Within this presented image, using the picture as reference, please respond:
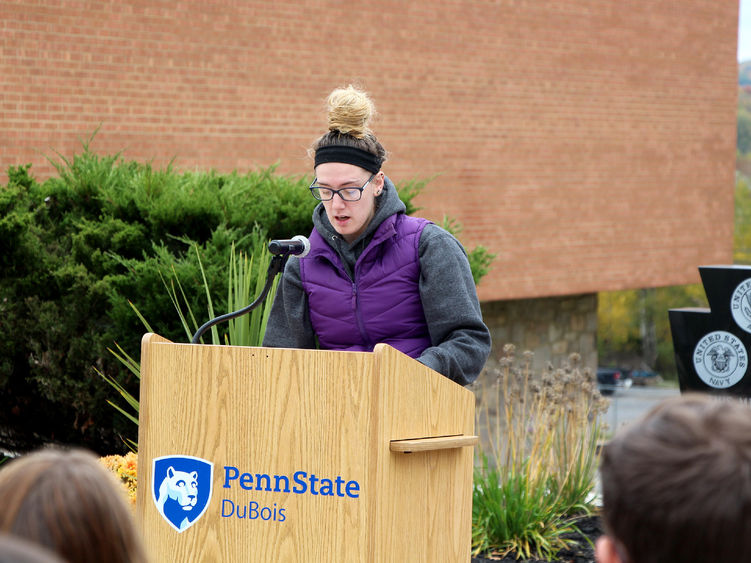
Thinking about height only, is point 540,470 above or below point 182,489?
above

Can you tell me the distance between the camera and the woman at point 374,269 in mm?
3498

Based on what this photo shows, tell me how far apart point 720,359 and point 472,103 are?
9620 millimetres

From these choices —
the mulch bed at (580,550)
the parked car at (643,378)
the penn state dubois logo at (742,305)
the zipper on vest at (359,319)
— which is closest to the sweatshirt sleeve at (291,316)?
the zipper on vest at (359,319)

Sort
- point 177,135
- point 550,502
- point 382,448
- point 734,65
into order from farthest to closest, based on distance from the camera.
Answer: point 734,65, point 177,135, point 550,502, point 382,448

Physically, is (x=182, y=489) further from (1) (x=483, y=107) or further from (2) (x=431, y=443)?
(1) (x=483, y=107)

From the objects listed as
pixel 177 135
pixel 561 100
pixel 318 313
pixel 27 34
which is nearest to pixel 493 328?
pixel 561 100

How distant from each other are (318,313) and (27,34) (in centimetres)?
817

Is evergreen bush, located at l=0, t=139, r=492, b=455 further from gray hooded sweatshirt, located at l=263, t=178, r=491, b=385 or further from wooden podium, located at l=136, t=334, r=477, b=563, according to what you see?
wooden podium, located at l=136, t=334, r=477, b=563

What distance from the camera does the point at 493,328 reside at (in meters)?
16.8

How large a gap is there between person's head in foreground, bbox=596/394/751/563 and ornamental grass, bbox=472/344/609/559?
4900 millimetres

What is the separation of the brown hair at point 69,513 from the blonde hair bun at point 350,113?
2257 millimetres

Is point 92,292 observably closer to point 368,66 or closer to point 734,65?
point 368,66

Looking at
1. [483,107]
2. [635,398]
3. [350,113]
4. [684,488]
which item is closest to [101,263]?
[350,113]

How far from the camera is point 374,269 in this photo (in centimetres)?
357
